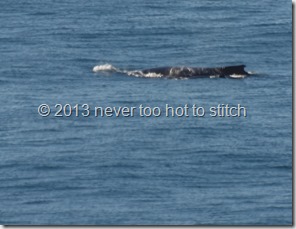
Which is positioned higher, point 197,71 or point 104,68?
point 104,68

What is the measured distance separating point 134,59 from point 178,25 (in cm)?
777

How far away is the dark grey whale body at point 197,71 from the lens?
181ft

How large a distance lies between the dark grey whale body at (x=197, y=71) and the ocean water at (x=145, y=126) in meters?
1.16

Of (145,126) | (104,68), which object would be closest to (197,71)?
(104,68)

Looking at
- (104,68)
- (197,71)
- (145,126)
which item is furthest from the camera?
(104,68)

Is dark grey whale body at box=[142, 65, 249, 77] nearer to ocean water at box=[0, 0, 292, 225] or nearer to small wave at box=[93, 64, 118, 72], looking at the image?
ocean water at box=[0, 0, 292, 225]

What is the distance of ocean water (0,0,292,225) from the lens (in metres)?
37.0

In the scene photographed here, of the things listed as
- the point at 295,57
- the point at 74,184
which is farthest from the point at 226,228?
the point at 295,57

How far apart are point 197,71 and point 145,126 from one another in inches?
445

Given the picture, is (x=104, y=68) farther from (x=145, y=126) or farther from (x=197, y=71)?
(x=145, y=126)

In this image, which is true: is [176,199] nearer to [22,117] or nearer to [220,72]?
[22,117]

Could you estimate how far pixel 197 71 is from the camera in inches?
2216

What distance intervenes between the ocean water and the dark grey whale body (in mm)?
1160

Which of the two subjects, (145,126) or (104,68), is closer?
(145,126)
